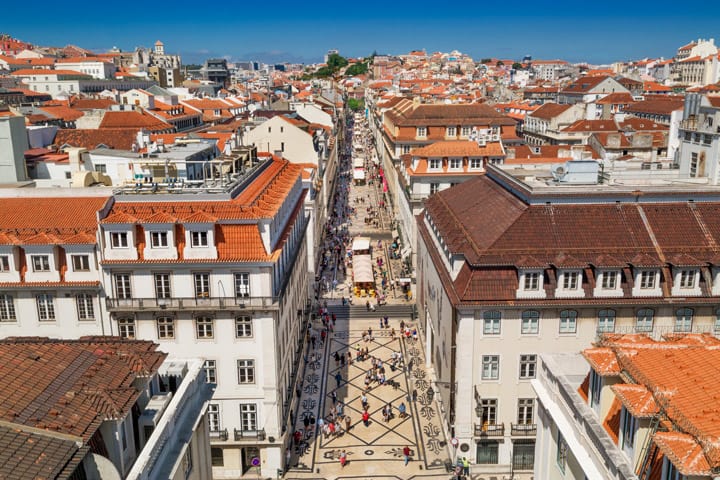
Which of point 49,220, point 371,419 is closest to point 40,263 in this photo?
point 49,220

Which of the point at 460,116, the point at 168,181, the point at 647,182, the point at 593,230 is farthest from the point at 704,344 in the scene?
the point at 460,116

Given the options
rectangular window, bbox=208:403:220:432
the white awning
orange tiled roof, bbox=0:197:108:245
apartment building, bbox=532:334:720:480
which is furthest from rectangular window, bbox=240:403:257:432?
the white awning

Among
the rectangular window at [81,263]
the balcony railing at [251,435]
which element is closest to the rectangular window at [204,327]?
the balcony railing at [251,435]

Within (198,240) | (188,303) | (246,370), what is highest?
(198,240)

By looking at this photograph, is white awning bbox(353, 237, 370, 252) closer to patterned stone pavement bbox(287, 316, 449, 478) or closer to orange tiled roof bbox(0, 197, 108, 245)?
patterned stone pavement bbox(287, 316, 449, 478)

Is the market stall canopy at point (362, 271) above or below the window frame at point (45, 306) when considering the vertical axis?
below

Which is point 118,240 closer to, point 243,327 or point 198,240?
point 198,240

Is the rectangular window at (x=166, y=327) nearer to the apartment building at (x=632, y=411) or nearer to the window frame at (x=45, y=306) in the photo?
the window frame at (x=45, y=306)
